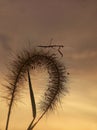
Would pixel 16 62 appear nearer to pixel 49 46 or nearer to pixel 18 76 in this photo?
pixel 18 76

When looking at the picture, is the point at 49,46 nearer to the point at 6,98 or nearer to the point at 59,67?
the point at 59,67

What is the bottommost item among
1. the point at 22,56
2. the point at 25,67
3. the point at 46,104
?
the point at 46,104

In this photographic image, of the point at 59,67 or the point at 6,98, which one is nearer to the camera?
the point at 59,67

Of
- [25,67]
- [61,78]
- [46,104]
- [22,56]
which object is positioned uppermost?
[22,56]

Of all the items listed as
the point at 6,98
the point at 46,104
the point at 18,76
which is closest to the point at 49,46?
the point at 18,76

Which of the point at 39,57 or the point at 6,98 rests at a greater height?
the point at 39,57

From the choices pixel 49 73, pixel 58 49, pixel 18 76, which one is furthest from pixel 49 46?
pixel 18 76

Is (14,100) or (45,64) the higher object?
(45,64)

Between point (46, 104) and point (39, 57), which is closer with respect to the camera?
point (39, 57)
